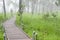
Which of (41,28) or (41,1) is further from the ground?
(41,28)

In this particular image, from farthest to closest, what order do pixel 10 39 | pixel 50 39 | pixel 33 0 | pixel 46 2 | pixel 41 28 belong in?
pixel 46 2 → pixel 33 0 → pixel 41 28 → pixel 10 39 → pixel 50 39

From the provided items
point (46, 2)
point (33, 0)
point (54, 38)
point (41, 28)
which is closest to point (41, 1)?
point (46, 2)

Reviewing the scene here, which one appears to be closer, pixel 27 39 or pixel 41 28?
pixel 27 39

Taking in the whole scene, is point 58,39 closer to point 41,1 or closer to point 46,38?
point 46,38

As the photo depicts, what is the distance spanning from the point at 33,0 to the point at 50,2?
519 inches

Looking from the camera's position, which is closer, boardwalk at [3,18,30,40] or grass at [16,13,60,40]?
grass at [16,13,60,40]

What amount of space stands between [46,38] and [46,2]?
52766mm

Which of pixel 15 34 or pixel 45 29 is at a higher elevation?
pixel 45 29

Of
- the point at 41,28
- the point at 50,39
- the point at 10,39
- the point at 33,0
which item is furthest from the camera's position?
the point at 33,0

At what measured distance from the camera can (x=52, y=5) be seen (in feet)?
214

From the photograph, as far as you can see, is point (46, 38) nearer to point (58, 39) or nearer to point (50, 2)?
point (58, 39)

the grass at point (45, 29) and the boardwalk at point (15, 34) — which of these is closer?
the grass at point (45, 29)

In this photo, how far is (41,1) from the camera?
64.6 metres

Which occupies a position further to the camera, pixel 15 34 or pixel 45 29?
pixel 45 29
